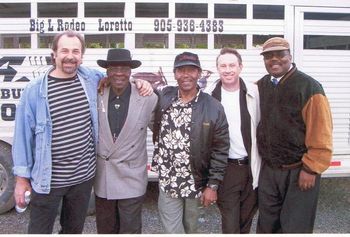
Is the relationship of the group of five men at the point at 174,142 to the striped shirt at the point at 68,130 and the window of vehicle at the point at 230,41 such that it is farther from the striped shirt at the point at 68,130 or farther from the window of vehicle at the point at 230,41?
the window of vehicle at the point at 230,41

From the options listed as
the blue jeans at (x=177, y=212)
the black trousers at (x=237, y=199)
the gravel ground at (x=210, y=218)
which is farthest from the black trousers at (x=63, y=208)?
the gravel ground at (x=210, y=218)

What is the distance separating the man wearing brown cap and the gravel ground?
52.4 inches

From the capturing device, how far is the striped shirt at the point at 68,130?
9.53 ft

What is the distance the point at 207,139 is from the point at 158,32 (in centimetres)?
212

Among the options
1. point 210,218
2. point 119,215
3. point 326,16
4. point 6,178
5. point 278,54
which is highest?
point 326,16

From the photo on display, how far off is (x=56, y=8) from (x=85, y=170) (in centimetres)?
244

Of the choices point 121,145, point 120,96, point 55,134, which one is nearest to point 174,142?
point 121,145

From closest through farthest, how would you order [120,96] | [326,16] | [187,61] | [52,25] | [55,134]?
[55,134] < [187,61] < [120,96] < [52,25] < [326,16]

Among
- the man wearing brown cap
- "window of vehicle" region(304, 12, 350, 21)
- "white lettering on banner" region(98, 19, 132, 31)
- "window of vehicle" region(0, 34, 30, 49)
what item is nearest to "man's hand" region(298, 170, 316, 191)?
the man wearing brown cap

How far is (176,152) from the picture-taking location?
3033 mm

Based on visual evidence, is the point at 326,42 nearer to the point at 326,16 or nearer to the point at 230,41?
the point at 326,16

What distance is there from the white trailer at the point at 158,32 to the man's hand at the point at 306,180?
1.98 meters

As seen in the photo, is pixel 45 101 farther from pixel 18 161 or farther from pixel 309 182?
pixel 309 182

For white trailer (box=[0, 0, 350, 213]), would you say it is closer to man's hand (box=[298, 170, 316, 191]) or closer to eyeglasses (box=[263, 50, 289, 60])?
eyeglasses (box=[263, 50, 289, 60])
